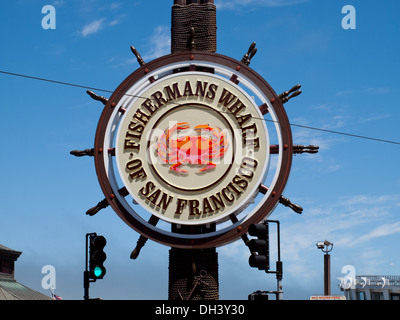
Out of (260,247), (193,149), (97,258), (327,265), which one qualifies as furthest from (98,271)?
(327,265)

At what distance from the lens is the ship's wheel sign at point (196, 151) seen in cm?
2312

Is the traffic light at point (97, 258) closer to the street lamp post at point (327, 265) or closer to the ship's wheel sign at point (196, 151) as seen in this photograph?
the ship's wheel sign at point (196, 151)

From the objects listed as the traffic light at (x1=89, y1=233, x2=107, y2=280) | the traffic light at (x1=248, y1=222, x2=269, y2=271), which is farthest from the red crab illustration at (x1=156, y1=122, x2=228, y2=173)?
the traffic light at (x1=248, y1=222, x2=269, y2=271)

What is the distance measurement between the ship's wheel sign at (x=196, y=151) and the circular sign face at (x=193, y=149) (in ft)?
0.10

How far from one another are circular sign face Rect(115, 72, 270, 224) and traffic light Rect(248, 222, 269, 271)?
4790 millimetres

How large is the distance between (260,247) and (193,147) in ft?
20.3

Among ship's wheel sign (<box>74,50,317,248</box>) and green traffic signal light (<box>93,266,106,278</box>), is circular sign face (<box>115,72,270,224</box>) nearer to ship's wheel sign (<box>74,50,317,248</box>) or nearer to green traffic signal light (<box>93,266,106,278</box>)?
ship's wheel sign (<box>74,50,317,248</box>)

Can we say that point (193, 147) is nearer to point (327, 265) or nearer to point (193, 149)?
point (193, 149)

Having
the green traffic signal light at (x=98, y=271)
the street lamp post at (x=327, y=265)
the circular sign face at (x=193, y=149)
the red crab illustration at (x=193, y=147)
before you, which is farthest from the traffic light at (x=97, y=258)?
the street lamp post at (x=327, y=265)

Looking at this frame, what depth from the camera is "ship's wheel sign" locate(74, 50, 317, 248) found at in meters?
23.1
